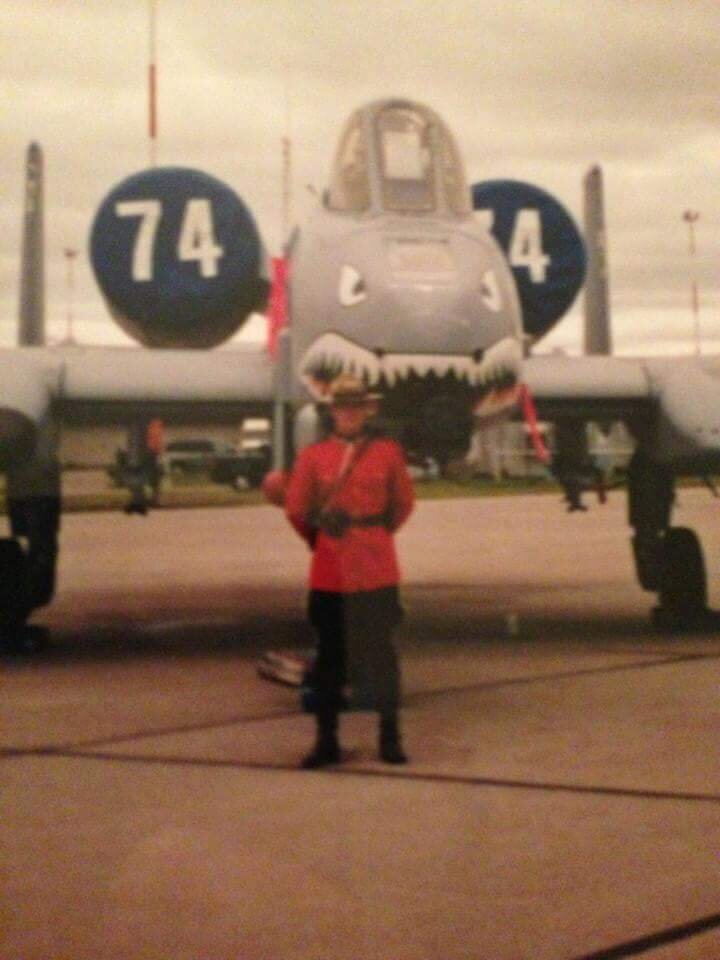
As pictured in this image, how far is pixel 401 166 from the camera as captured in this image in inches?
411

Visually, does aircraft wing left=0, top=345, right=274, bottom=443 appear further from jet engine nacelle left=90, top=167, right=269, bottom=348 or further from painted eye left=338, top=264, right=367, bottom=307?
painted eye left=338, top=264, right=367, bottom=307

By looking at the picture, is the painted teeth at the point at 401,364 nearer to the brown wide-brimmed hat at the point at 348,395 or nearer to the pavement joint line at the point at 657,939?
the brown wide-brimmed hat at the point at 348,395

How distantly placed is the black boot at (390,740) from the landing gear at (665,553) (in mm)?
6090

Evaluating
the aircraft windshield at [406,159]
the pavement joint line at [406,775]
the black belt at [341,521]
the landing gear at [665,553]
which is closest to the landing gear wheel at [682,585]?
the landing gear at [665,553]

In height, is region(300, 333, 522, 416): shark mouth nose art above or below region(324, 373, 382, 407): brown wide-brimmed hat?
above

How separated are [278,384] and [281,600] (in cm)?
614

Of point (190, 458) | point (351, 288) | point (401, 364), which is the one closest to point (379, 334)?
point (401, 364)

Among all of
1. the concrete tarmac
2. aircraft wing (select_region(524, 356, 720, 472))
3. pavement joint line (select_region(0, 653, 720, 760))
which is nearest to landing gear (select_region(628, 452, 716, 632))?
the concrete tarmac

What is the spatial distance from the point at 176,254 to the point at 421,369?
2638 mm

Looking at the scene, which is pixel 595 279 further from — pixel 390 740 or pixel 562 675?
pixel 390 740

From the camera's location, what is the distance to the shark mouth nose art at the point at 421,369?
9484 mm

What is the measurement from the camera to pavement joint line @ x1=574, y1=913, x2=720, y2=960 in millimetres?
4305

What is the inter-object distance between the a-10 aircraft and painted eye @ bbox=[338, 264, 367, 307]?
0.04ft

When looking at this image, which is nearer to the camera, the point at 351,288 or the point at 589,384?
the point at 351,288
